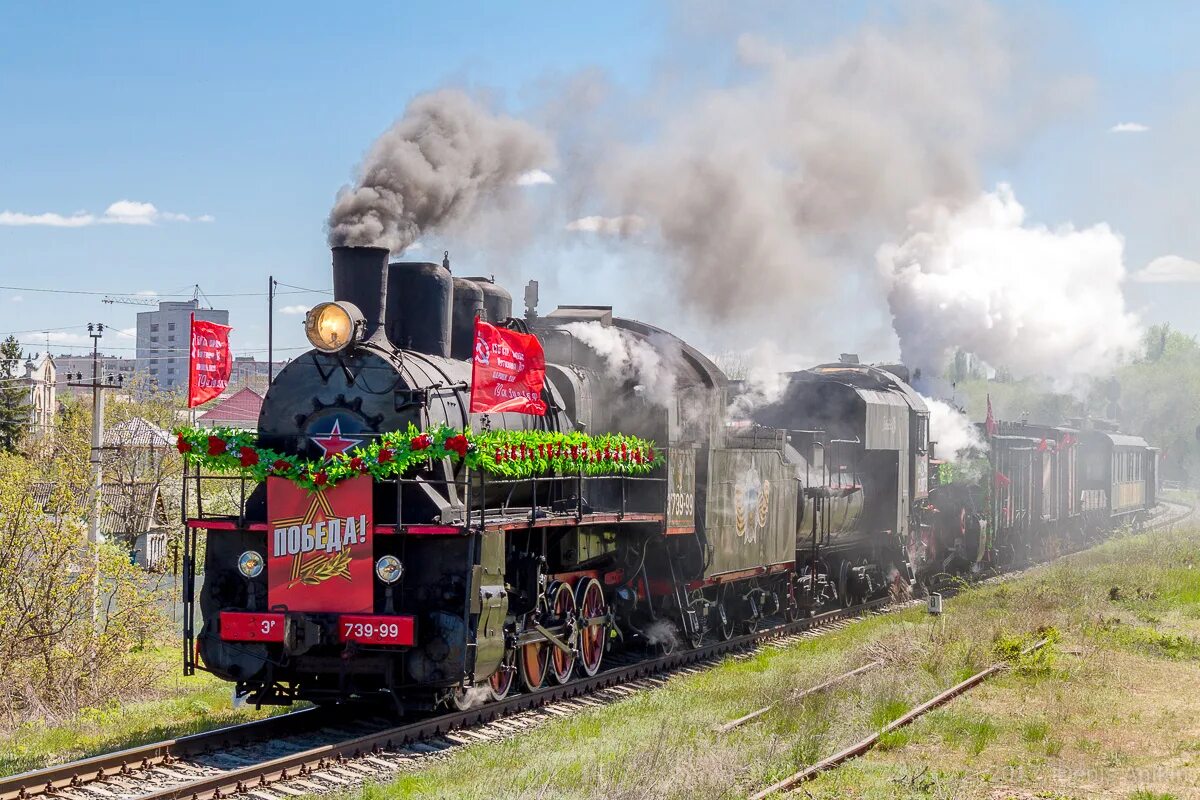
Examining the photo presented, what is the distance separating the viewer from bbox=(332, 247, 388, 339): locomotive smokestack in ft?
35.4

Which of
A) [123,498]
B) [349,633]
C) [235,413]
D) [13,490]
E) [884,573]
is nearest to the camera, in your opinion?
[349,633]

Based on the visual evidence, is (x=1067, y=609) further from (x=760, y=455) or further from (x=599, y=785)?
(x=599, y=785)

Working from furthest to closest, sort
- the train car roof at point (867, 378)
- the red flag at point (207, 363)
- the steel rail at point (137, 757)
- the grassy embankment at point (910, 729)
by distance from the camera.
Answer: the train car roof at point (867, 378)
the red flag at point (207, 363)
the grassy embankment at point (910, 729)
the steel rail at point (137, 757)

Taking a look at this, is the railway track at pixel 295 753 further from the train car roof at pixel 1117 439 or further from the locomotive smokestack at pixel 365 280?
the train car roof at pixel 1117 439

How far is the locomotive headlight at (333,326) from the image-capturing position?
10.4 meters

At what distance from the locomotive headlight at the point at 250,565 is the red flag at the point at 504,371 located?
237 centimetres

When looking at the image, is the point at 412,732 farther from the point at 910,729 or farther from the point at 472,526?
the point at 910,729

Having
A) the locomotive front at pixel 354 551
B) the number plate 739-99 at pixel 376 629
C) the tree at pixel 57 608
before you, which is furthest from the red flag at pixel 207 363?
the tree at pixel 57 608

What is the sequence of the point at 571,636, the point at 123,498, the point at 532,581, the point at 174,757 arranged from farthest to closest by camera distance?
the point at 123,498 → the point at 571,636 → the point at 532,581 → the point at 174,757

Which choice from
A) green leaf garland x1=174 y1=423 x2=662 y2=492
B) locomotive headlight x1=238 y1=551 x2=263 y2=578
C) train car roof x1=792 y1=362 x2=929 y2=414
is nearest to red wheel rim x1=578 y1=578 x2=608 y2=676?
green leaf garland x1=174 y1=423 x2=662 y2=492

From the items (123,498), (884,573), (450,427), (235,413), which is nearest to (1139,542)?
(884,573)

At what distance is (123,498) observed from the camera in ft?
124

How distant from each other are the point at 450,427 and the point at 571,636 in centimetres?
308

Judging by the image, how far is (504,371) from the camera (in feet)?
34.2
